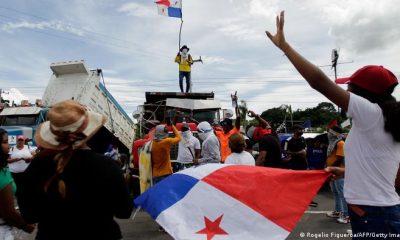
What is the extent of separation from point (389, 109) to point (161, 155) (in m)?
4.87

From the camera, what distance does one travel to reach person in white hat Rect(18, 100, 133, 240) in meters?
2.24

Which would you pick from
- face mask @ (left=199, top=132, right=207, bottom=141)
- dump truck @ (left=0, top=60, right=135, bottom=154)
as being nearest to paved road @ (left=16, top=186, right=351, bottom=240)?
face mask @ (left=199, top=132, right=207, bottom=141)

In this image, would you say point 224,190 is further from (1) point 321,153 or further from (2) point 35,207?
(1) point 321,153

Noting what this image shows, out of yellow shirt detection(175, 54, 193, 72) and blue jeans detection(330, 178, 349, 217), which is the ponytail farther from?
yellow shirt detection(175, 54, 193, 72)

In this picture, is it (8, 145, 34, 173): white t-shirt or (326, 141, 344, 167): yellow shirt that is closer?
(326, 141, 344, 167): yellow shirt

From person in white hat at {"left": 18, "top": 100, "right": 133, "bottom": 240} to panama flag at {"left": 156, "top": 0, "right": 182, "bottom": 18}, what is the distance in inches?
649

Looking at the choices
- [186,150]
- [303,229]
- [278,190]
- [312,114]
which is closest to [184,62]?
[186,150]

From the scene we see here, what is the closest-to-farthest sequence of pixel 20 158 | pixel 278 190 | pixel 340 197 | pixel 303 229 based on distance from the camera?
pixel 278 190 → pixel 303 229 → pixel 340 197 → pixel 20 158

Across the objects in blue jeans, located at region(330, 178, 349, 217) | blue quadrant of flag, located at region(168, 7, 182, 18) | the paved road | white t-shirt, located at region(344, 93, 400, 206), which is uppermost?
blue quadrant of flag, located at region(168, 7, 182, 18)

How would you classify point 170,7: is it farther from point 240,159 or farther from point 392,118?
point 392,118

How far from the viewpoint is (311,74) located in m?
2.24

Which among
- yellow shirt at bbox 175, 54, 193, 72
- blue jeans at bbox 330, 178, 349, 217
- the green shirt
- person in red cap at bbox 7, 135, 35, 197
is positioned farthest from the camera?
yellow shirt at bbox 175, 54, 193, 72

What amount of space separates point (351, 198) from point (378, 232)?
25 centimetres

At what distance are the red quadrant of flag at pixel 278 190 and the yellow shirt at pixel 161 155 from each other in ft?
10.1
